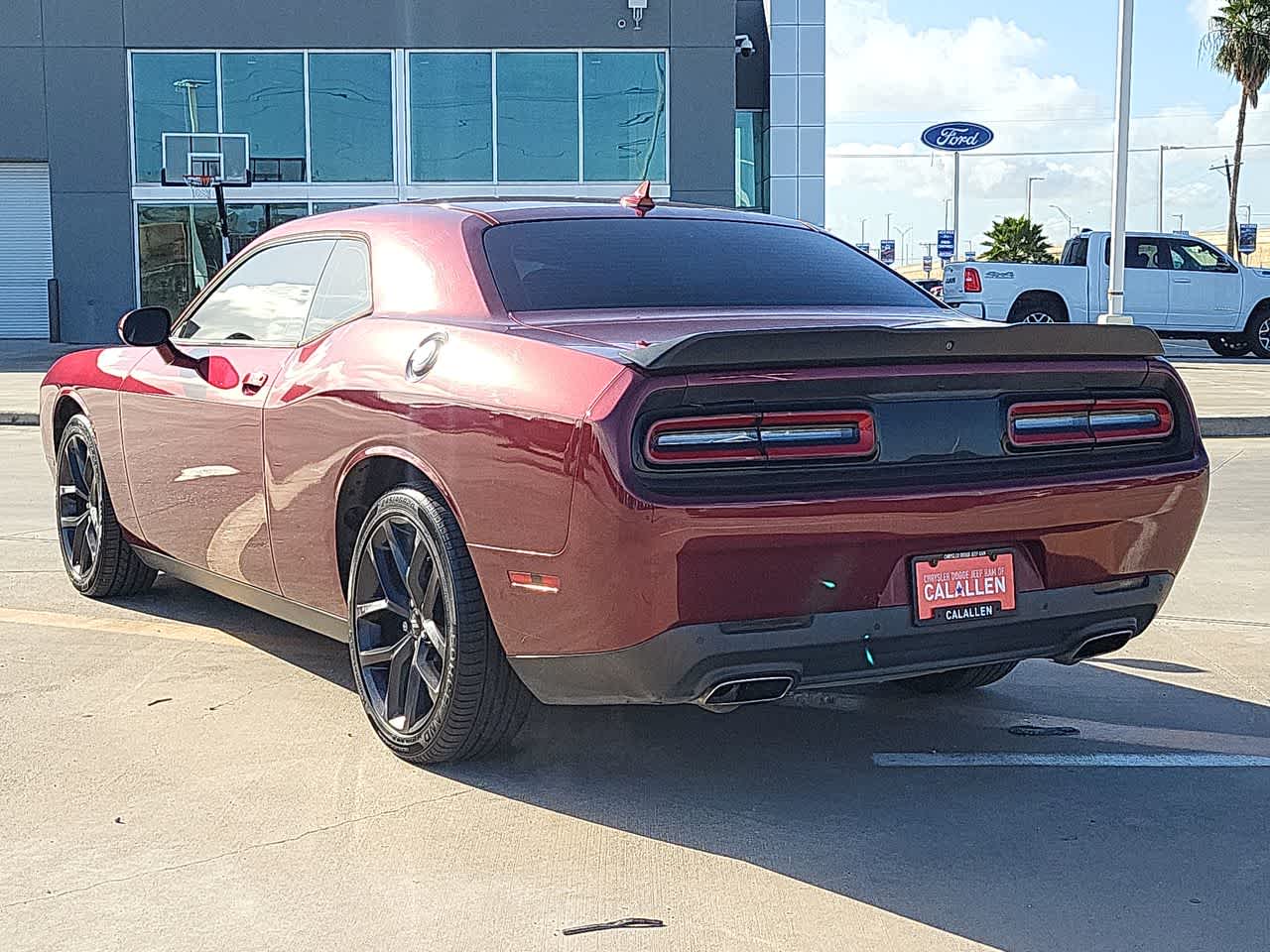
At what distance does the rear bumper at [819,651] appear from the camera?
365cm

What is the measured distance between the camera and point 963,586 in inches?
153

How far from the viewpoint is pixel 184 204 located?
97.1 ft

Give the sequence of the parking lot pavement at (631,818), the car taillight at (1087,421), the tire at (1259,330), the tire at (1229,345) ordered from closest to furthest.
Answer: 1. the parking lot pavement at (631,818)
2. the car taillight at (1087,421)
3. the tire at (1259,330)
4. the tire at (1229,345)

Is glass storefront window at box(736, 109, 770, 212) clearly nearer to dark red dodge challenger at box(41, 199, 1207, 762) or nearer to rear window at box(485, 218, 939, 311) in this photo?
rear window at box(485, 218, 939, 311)

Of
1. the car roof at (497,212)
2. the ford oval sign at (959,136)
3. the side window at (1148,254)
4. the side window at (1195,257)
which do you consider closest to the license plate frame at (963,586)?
the car roof at (497,212)

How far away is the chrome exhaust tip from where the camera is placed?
3691 mm

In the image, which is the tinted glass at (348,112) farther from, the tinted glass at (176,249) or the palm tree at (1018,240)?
the palm tree at (1018,240)

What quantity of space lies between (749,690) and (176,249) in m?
27.8

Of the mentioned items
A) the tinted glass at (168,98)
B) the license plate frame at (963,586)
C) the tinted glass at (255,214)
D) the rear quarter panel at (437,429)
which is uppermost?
the tinted glass at (168,98)

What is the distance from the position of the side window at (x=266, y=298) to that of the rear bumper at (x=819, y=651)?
1.70m

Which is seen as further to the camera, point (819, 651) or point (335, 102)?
point (335, 102)

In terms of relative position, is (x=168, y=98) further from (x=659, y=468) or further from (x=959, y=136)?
(x=659, y=468)

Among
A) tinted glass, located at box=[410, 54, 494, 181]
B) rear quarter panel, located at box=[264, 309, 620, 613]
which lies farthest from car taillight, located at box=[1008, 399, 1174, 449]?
tinted glass, located at box=[410, 54, 494, 181]

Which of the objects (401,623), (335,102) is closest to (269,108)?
(335,102)
